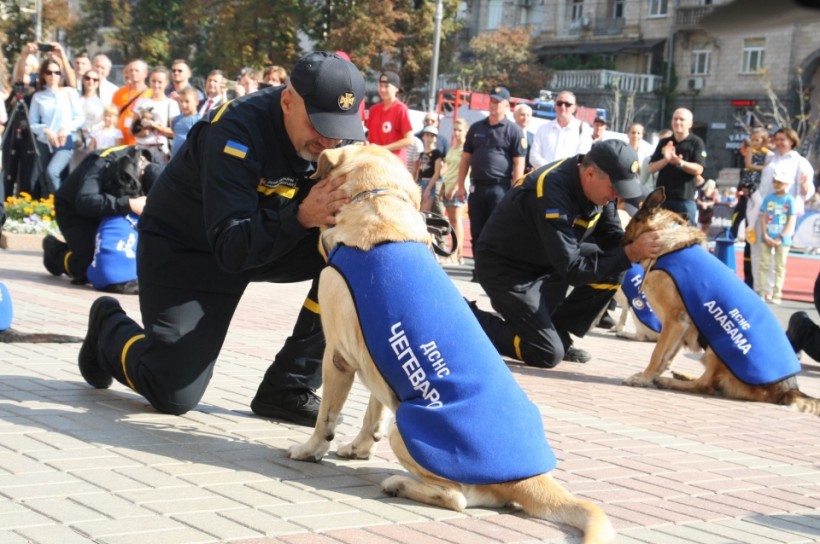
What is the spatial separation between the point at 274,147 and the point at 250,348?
2718mm

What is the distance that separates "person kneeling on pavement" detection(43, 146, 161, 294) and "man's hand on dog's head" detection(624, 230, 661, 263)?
4.61m

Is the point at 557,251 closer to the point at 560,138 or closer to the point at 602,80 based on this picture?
the point at 560,138

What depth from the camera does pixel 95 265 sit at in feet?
31.7

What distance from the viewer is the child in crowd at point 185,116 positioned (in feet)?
40.9

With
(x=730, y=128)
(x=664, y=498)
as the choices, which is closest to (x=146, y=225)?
(x=664, y=498)

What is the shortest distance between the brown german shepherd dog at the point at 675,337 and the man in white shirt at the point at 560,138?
607cm

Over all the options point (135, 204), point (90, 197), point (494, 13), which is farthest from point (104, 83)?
point (494, 13)

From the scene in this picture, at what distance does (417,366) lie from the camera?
397 cm

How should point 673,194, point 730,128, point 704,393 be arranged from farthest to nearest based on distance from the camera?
point 730,128, point 673,194, point 704,393

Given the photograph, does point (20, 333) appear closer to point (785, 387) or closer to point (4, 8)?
point (785, 387)

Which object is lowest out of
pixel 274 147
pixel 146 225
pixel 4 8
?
pixel 146 225

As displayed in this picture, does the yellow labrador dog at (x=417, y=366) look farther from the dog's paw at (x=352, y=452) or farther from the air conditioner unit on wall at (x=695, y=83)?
the air conditioner unit on wall at (x=695, y=83)

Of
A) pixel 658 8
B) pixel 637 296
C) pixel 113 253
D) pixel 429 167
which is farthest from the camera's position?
pixel 658 8

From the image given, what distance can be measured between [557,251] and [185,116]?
6.87 metres
